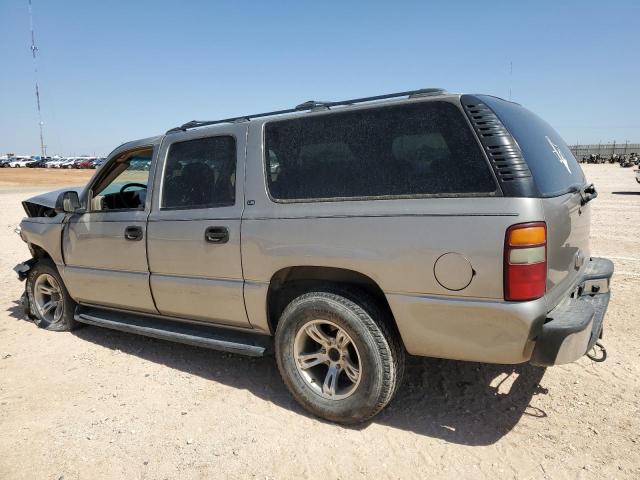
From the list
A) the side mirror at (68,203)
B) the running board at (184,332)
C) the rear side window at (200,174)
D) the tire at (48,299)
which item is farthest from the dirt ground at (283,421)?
the rear side window at (200,174)

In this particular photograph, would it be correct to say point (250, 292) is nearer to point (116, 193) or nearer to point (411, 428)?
point (411, 428)

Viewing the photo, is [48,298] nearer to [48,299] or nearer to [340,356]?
[48,299]

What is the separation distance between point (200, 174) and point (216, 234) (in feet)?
1.94

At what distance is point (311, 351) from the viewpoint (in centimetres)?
341

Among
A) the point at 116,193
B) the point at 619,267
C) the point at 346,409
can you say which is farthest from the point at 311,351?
the point at 619,267

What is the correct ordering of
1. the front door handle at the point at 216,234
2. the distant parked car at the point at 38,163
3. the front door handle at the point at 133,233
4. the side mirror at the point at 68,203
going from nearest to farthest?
the front door handle at the point at 216,234 → the front door handle at the point at 133,233 → the side mirror at the point at 68,203 → the distant parked car at the point at 38,163

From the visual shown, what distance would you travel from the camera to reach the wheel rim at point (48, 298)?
5180 mm

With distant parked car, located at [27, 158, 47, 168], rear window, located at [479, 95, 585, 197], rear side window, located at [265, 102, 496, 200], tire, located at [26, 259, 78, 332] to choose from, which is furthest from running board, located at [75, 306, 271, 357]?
distant parked car, located at [27, 158, 47, 168]

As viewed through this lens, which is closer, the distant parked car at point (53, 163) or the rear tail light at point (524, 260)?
the rear tail light at point (524, 260)

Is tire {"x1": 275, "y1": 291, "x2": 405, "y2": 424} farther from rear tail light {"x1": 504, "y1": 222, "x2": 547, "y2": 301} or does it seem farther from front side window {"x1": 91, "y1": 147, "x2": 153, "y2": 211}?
front side window {"x1": 91, "y1": 147, "x2": 153, "y2": 211}

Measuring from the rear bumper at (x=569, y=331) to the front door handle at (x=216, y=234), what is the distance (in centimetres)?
213

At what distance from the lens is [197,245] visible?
12.0 feet

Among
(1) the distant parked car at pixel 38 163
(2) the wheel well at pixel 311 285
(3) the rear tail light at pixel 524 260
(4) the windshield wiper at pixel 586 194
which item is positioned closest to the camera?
(3) the rear tail light at pixel 524 260

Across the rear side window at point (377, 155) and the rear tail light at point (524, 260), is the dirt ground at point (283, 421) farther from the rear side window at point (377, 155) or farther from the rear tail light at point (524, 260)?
the rear side window at point (377, 155)
